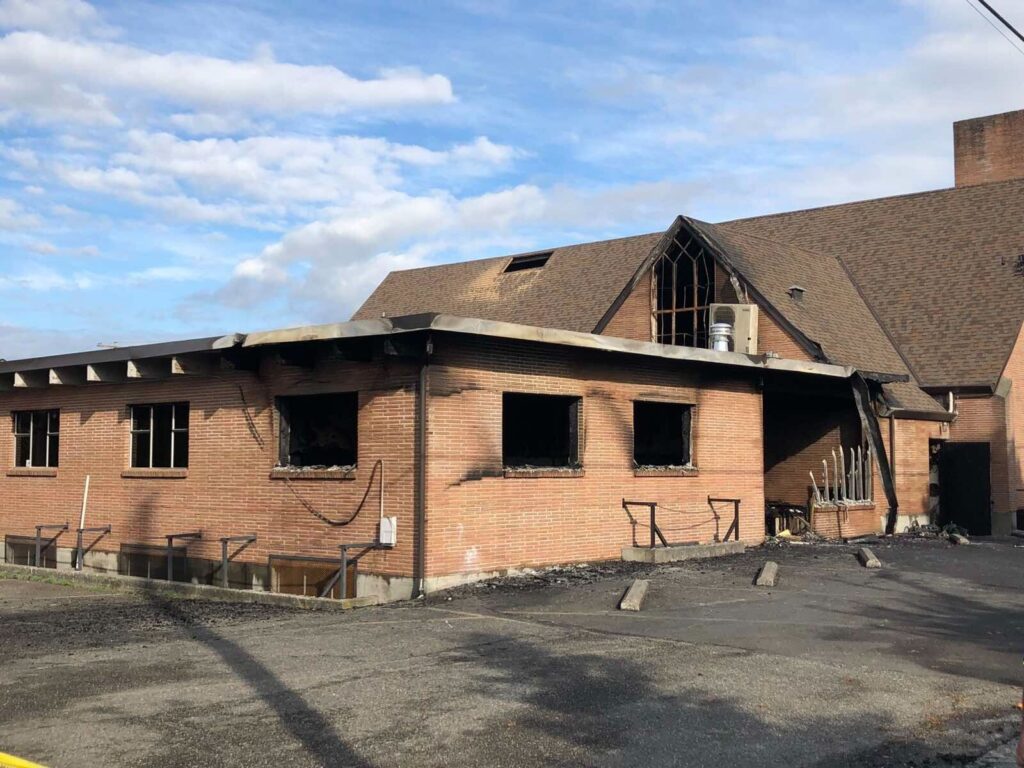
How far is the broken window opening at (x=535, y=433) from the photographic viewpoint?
1875 cm

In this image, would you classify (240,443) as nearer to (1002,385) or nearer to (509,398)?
(509,398)

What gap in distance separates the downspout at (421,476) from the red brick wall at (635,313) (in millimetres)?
13149

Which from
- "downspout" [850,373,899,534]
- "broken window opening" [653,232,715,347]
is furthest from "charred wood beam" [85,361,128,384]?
"downspout" [850,373,899,534]

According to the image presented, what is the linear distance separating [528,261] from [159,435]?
19.2m

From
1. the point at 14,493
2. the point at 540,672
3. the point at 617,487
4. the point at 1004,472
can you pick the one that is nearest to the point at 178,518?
the point at 14,493

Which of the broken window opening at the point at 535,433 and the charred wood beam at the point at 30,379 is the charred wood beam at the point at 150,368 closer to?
the charred wood beam at the point at 30,379

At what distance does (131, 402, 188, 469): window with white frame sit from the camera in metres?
18.2

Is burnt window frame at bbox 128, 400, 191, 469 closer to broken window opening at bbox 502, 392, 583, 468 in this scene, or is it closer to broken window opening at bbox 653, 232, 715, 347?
broken window opening at bbox 502, 392, 583, 468

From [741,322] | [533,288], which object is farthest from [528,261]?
[741,322]

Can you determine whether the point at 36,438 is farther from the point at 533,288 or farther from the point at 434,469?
the point at 533,288

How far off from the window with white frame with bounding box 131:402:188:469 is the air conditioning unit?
37.6ft

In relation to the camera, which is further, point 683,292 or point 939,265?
point 939,265

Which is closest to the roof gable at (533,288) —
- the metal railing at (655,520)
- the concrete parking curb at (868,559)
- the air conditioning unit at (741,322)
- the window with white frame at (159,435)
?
the air conditioning unit at (741,322)

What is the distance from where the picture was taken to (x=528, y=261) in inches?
1416
